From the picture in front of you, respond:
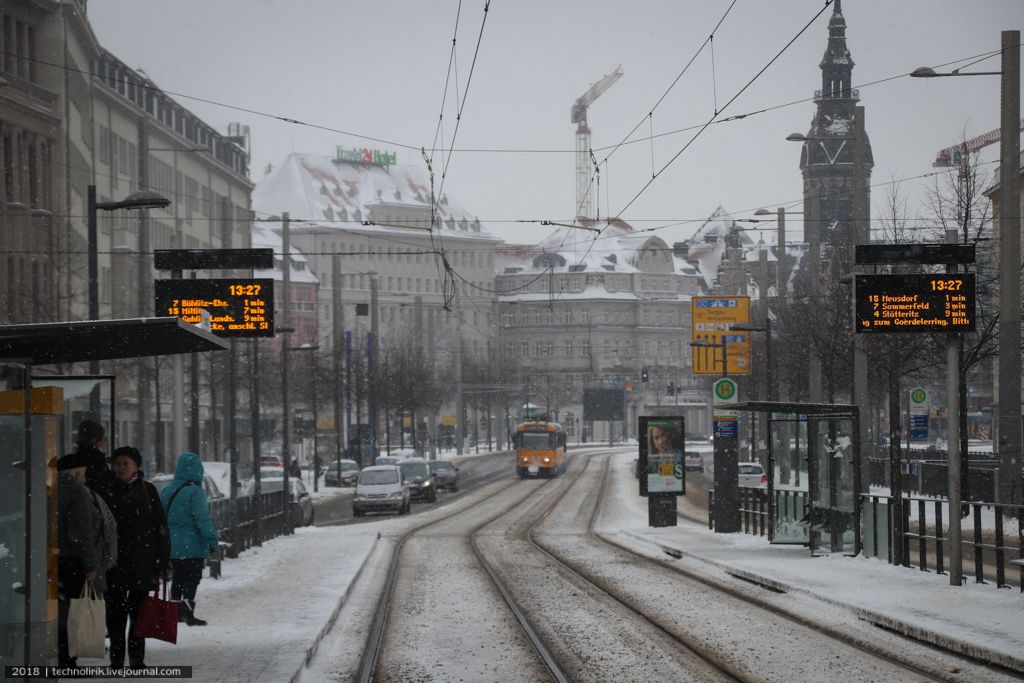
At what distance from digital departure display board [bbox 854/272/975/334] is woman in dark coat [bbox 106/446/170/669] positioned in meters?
11.6

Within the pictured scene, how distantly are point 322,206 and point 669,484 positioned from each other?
125671mm

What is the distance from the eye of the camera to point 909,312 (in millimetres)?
21578

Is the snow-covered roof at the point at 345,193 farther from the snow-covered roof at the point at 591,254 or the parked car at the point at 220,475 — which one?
the parked car at the point at 220,475

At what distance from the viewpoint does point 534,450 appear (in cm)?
8356

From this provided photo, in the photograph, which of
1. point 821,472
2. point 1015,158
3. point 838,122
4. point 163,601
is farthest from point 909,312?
point 838,122

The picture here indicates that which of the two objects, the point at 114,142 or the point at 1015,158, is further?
the point at 114,142

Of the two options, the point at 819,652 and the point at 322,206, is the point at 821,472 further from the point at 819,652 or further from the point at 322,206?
the point at 322,206

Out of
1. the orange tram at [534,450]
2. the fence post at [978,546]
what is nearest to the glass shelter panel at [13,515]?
the fence post at [978,546]

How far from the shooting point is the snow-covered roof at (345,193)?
161 m

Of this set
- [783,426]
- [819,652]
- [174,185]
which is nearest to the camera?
[819,652]

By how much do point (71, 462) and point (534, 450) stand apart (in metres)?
72.1

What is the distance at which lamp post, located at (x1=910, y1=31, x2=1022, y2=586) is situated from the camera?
1073 inches

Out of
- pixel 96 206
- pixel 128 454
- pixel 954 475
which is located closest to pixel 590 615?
pixel 954 475

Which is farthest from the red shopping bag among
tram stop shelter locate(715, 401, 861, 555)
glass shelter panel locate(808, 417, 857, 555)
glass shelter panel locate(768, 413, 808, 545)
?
glass shelter panel locate(768, 413, 808, 545)
